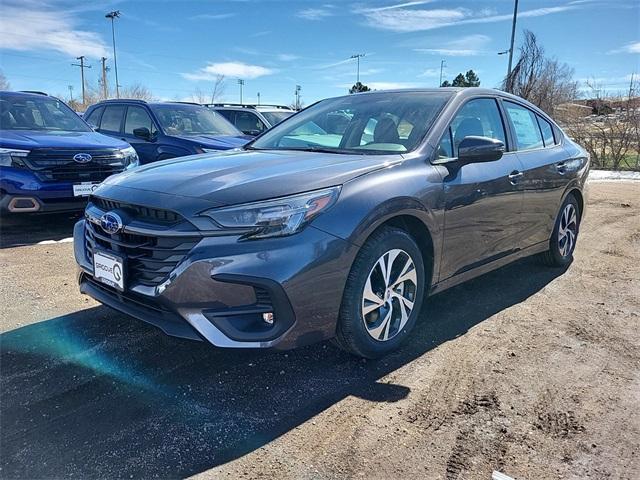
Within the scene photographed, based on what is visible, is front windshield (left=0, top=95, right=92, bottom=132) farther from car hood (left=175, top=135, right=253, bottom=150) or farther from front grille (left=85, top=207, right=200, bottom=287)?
front grille (left=85, top=207, right=200, bottom=287)

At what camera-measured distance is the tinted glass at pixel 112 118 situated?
Answer: 28.5 feet

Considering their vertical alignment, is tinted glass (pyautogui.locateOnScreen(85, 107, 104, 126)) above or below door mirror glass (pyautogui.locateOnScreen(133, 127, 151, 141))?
above

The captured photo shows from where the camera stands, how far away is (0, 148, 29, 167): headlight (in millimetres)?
5664

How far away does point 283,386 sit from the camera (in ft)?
9.19

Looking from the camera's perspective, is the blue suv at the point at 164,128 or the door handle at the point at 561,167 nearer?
the door handle at the point at 561,167

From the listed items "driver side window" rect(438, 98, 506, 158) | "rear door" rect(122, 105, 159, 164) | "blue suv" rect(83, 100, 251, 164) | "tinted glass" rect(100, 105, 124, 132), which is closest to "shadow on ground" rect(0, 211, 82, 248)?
"rear door" rect(122, 105, 159, 164)

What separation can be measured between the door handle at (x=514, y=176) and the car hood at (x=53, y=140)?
478 centimetres

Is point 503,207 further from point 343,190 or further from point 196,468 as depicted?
point 196,468

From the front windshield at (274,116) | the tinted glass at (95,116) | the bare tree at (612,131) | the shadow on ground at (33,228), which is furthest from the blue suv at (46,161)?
the bare tree at (612,131)

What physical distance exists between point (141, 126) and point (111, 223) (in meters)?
5.97

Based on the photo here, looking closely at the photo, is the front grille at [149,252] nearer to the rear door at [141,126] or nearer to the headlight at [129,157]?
the headlight at [129,157]

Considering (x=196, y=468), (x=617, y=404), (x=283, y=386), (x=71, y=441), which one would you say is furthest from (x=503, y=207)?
(x=71, y=441)

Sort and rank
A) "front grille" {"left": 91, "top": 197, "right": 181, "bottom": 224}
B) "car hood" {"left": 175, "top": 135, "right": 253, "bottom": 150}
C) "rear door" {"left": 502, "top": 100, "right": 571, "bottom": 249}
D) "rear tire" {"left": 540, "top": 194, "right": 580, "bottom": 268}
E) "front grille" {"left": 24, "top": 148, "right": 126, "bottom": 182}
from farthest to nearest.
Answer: "car hood" {"left": 175, "top": 135, "right": 253, "bottom": 150} → "front grille" {"left": 24, "top": 148, "right": 126, "bottom": 182} → "rear tire" {"left": 540, "top": 194, "right": 580, "bottom": 268} → "rear door" {"left": 502, "top": 100, "right": 571, "bottom": 249} → "front grille" {"left": 91, "top": 197, "right": 181, "bottom": 224}

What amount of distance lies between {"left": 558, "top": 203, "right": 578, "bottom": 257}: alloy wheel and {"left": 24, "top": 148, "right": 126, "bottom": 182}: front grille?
5.07m
